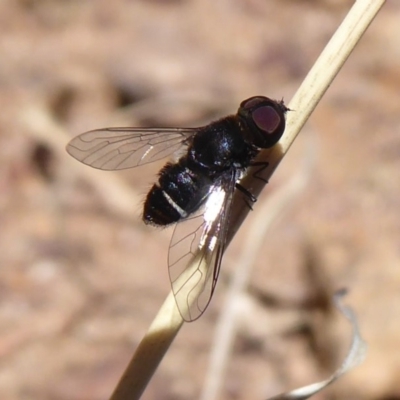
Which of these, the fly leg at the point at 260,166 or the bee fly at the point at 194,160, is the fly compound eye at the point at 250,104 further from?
the fly leg at the point at 260,166

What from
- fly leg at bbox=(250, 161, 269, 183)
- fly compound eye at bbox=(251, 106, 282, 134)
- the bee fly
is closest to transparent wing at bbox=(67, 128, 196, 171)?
the bee fly

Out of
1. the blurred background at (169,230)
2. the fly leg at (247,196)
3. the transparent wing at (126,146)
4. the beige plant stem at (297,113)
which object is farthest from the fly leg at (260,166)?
the blurred background at (169,230)

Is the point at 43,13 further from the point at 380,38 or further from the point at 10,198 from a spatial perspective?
the point at 380,38

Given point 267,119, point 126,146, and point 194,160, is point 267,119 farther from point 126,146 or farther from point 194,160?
point 126,146

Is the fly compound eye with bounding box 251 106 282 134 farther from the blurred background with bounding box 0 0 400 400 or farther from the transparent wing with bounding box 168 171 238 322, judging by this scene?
the blurred background with bounding box 0 0 400 400

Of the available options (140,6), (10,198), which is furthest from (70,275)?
(140,6)

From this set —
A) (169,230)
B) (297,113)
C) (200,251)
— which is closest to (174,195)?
(200,251)
